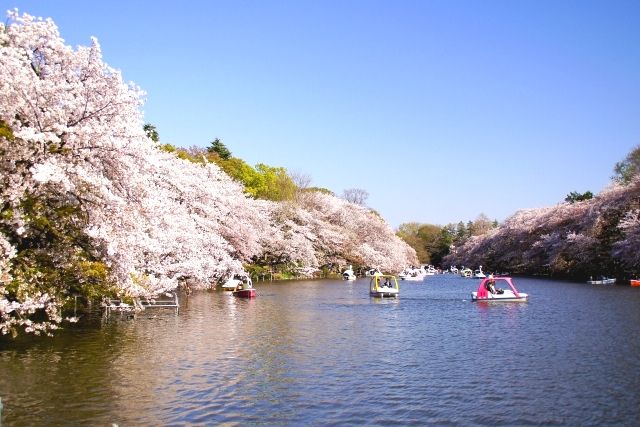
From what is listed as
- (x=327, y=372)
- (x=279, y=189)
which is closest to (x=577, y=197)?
(x=279, y=189)

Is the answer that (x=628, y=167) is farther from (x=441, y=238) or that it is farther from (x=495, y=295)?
(x=441, y=238)

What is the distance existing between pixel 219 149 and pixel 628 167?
2426 inches

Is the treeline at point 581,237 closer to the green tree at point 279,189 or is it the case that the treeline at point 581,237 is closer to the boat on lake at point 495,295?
the boat on lake at point 495,295

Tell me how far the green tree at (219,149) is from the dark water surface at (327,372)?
6744 cm

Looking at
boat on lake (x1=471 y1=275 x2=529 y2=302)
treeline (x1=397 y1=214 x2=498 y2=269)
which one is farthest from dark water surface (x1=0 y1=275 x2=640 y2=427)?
treeline (x1=397 y1=214 x2=498 y2=269)

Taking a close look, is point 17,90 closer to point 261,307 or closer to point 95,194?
point 95,194

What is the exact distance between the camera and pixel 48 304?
18.8 m

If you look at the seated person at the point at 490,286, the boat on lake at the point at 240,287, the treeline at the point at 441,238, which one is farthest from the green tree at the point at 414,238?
the seated person at the point at 490,286

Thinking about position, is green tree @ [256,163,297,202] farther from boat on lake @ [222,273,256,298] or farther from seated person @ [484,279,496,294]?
seated person @ [484,279,496,294]

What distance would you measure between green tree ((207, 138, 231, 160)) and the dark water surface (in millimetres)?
67440

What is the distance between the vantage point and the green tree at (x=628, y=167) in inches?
3076

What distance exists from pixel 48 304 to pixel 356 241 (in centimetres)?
7196

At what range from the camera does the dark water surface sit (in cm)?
1422

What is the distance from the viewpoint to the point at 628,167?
82188mm
